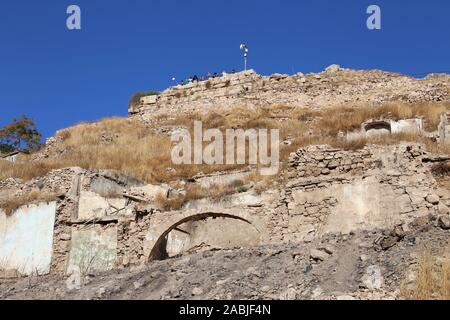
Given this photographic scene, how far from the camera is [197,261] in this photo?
1020cm

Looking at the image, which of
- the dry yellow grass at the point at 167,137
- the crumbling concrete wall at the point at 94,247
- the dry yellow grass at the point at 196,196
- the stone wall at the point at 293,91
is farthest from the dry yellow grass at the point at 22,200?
the stone wall at the point at 293,91

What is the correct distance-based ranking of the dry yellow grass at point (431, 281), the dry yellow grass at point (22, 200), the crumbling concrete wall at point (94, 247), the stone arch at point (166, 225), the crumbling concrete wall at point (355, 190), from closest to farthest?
the dry yellow grass at point (431, 281)
the crumbling concrete wall at point (355, 190)
the stone arch at point (166, 225)
the crumbling concrete wall at point (94, 247)
the dry yellow grass at point (22, 200)

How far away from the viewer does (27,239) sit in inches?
703

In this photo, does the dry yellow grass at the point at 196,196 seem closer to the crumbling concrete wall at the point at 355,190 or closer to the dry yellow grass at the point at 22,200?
the dry yellow grass at the point at 22,200

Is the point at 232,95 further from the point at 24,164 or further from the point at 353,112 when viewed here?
the point at 24,164

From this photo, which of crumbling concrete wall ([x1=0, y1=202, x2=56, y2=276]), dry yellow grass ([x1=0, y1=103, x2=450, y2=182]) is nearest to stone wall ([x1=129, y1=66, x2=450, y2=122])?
dry yellow grass ([x1=0, y1=103, x2=450, y2=182])

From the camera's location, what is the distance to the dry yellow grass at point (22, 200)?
18438mm

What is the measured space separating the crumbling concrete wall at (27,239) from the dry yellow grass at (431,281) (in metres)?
11.6

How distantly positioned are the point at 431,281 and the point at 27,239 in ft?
42.6

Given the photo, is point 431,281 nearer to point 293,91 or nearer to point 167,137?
point 167,137

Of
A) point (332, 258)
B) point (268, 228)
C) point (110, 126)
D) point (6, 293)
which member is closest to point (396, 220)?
point (268, 228)

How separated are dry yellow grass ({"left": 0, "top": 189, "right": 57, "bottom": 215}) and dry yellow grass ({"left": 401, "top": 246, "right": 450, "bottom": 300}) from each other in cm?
1267

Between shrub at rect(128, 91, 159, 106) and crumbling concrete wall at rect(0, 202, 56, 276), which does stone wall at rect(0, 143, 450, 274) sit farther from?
shrub at rect(128, 91, 159, 106)
